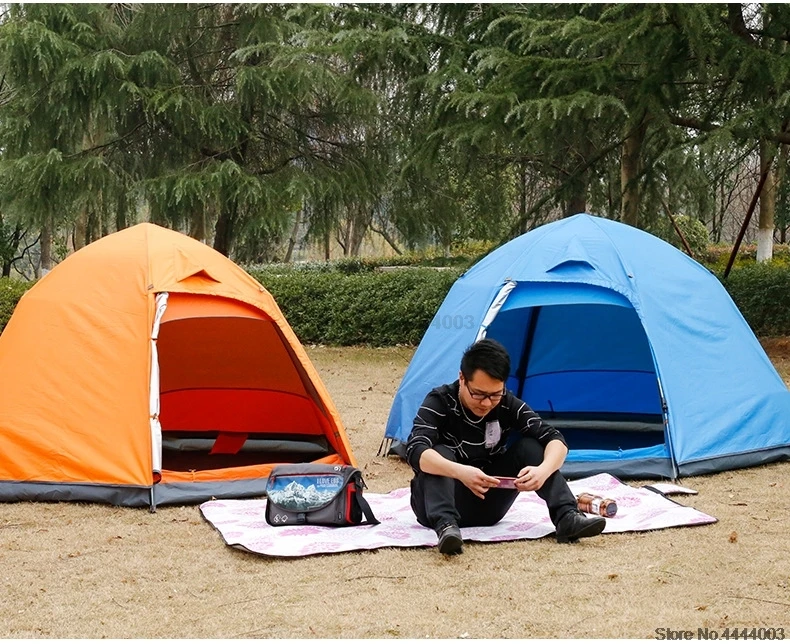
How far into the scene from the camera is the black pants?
14.0 ft

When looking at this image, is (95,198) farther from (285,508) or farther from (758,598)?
(758,598)

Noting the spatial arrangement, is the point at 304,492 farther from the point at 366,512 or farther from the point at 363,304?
the point at 363,304

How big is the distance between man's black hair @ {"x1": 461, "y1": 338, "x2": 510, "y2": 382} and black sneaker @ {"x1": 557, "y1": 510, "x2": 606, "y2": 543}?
679 mm

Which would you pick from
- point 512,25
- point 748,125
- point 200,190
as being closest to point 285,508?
point 748,125

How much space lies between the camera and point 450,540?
4.10 meters

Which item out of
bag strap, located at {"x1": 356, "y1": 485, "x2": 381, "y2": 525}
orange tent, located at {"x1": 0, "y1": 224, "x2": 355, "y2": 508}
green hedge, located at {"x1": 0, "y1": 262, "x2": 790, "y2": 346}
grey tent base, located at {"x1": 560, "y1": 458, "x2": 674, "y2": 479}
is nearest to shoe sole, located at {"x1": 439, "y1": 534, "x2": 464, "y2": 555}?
bag strap, located at {"x1": 356, "y1": 485, "x2": 381, "y2": 525}

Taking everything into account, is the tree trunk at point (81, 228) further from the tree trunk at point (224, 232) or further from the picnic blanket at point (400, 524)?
the picnic blanket at point (400, 524)

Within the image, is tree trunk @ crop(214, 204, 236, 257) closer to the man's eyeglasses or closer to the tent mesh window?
the tent mesh window

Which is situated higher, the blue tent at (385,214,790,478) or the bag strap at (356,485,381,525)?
the blue tent at (385,214,790,478)

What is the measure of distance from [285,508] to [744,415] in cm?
291

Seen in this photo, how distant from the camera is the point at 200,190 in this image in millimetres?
13781

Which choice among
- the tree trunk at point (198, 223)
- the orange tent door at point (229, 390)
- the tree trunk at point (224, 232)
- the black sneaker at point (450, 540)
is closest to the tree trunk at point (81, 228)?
the tree trunk at point (198, 223)

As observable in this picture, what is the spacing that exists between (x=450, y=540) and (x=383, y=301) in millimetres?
8819

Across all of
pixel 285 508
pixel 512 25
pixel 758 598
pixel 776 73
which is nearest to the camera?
pixel 758 598
